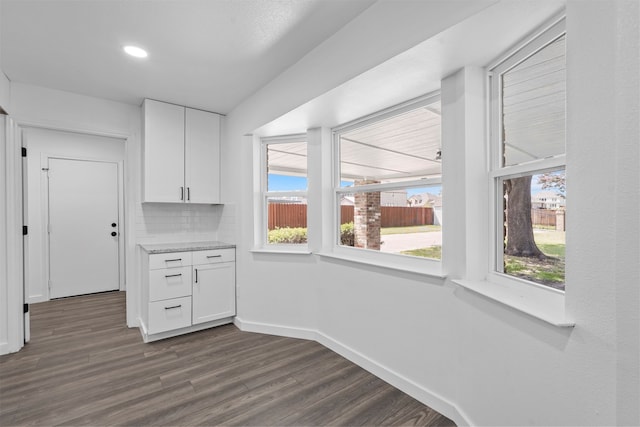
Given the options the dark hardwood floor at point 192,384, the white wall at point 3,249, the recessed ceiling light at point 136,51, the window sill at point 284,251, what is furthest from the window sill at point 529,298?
the white wall at point 3,249

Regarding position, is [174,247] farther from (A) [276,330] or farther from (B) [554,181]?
(B) [554,181]

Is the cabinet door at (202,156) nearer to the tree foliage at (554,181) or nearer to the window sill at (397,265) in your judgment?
the window sill at (397,265)

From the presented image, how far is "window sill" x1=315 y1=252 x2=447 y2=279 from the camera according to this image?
1.96 m

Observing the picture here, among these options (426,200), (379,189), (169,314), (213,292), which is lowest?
(169,314)

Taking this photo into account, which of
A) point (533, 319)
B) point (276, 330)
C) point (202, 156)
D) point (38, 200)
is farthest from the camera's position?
point (38, 200)

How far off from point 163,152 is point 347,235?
2.16 metres

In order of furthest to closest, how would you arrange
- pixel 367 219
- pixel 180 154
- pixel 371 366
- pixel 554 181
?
1. pixel 180 154
2. pixel 367 219
3. pixel 371 366
4. pixel 554 181

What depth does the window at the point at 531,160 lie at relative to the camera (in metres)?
1.37

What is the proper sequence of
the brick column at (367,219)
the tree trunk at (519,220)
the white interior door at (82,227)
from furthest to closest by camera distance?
the white interior door at (82,227) → the brick column at (367,219) → the tree trunk at (519,220)

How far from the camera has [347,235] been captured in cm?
288

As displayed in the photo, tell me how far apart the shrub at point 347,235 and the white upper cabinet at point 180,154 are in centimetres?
164

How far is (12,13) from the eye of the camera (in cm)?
185

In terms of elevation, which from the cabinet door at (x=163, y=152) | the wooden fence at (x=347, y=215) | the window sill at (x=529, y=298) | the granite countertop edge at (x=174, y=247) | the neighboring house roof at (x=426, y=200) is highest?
the cabinet door at (x=163, y=152)

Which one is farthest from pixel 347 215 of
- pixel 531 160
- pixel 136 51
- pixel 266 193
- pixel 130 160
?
pixel 130 160
